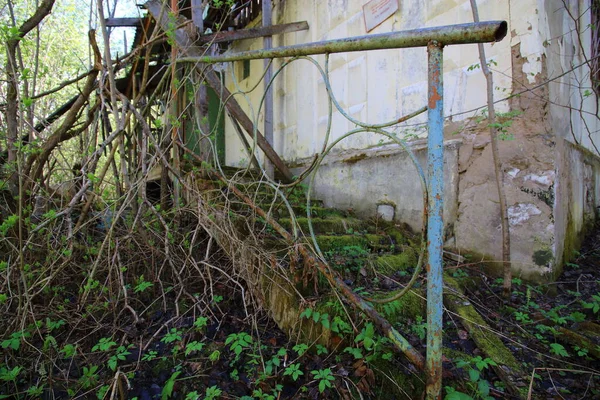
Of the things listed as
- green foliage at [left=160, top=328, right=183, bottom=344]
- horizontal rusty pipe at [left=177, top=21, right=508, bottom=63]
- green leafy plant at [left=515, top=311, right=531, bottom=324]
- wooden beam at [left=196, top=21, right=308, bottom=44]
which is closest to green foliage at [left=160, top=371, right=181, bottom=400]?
green foliage at [left=160, top=328, right=183, bottom=344]

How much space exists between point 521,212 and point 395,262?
3.38 ft

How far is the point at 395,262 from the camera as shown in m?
2.48

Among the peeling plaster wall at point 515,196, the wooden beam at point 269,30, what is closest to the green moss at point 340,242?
the peeling plaster wall at point 515,196

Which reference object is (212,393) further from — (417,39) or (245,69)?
(245,69)

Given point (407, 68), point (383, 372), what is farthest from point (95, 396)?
point (407, 68)

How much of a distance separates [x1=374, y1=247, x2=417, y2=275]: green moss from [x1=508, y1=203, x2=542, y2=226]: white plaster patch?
758 mm

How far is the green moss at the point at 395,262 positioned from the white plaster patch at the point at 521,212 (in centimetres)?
76

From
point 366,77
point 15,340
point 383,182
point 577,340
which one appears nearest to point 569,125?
point 383,182

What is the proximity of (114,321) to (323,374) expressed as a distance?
1339 millimetres

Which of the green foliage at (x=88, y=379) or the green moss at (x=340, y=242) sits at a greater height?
the green moss at (x=340, y=242)

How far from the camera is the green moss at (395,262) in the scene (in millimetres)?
2371

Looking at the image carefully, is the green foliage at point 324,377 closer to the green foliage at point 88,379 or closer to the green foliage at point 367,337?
the green foliage at point 367,337

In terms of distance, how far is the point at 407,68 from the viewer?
3.29 m

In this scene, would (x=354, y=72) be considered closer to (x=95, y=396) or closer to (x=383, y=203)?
(x=383, y=203)
